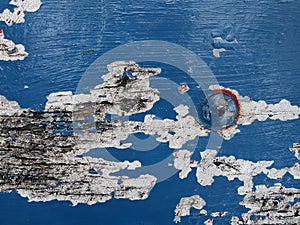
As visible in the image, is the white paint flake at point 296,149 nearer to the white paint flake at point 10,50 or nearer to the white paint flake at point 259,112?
the white paint flake at point 259,112

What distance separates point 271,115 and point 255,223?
30 cm

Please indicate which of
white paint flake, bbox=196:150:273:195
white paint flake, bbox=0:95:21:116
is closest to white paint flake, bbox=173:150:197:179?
white paint flake, bbox=196:150:273:195

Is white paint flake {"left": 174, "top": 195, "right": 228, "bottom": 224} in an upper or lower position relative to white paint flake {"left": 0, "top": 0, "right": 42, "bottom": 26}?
lower

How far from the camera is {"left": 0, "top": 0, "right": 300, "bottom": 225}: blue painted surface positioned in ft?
2.38

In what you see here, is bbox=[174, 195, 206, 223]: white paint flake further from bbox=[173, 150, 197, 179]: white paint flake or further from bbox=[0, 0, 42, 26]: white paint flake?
bbox=[0, 0, 42, 26]: white paint flake

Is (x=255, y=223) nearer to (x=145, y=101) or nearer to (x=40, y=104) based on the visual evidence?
(x=145, y=101)

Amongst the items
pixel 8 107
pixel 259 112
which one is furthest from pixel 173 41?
pixel 8 107

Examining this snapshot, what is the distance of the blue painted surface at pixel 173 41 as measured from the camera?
724mm

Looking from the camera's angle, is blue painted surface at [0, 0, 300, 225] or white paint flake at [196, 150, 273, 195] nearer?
blue painted surface at [0, 0, 300, 225]

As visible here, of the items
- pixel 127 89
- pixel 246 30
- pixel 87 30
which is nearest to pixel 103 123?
pixel 127 89

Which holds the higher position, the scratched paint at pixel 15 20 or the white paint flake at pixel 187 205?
A: the scratched paint at pixel 15 20

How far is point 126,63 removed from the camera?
756mm

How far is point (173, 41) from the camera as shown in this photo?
2.45 feet

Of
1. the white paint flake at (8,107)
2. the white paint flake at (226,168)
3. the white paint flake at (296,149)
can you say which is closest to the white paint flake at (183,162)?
the white paint flake at (226,168)
